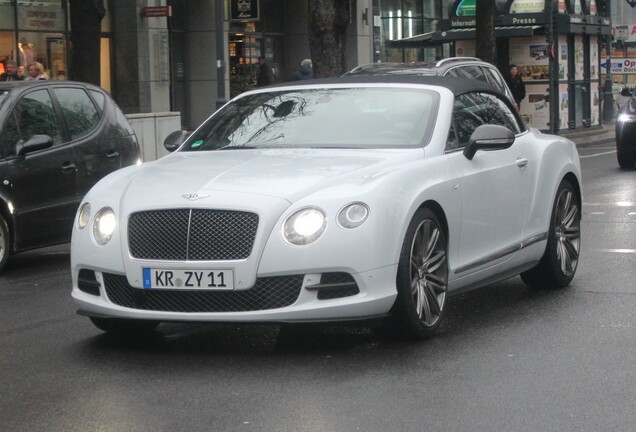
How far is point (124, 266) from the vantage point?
23.1 ft

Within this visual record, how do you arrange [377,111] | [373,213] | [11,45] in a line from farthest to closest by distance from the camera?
[11,45], [377,111], [373,213]

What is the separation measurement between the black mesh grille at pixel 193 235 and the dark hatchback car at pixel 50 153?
4391mm

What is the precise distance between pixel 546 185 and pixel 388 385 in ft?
10.6

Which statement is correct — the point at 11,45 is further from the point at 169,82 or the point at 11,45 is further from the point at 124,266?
the point at 124,266

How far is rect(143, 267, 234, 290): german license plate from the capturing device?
268 inches

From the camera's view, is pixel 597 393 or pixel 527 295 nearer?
pixel 597 393

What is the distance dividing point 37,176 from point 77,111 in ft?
3.77

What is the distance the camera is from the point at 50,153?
11758mm

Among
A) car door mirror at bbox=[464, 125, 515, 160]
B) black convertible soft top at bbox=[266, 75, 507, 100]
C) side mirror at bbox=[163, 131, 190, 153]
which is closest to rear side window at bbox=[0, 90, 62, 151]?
side mirror at bbox=[163, 131, 190, 153]

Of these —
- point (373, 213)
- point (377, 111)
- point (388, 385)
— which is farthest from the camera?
point (377, 111)

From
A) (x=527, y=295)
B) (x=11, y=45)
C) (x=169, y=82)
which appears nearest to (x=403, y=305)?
(x=527, y=295)

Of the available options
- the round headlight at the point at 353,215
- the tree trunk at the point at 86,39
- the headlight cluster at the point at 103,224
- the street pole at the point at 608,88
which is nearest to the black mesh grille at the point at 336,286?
the round headlight at the point at 353,215

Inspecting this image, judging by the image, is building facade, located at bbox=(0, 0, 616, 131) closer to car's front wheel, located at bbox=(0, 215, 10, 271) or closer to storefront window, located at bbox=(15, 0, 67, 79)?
storefront window, located at bbox=(15, 0, 67, 79)

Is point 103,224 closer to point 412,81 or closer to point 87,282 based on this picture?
point 87,282
